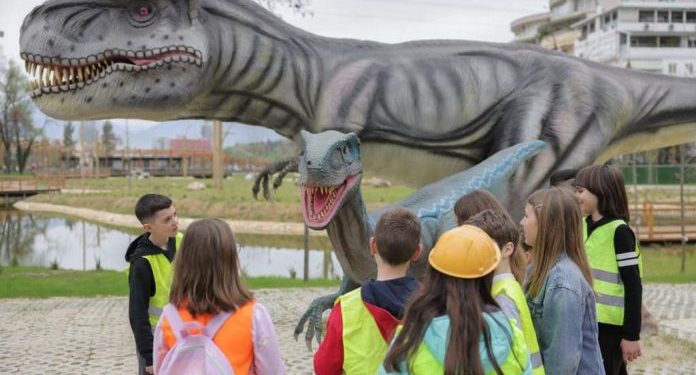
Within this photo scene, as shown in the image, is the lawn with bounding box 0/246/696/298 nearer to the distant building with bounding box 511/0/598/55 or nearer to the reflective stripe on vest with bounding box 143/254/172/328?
the reflective stripe on vest with bounding box 143/254/172/328

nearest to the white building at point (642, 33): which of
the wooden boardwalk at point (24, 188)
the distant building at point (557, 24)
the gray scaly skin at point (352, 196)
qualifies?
the distant building at point (557, 24)

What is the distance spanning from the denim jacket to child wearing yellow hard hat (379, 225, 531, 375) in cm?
55

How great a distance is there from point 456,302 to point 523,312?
22.6 inches

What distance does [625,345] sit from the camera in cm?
302

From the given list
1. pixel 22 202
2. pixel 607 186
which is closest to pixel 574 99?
pixel 607 186

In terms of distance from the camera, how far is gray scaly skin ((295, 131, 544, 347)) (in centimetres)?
276

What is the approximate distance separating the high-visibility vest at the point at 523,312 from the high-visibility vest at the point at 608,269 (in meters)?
0.81

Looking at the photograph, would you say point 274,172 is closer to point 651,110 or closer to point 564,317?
point 564,317

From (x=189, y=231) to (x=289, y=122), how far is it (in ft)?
7.09

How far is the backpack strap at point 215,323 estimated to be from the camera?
6.98ft

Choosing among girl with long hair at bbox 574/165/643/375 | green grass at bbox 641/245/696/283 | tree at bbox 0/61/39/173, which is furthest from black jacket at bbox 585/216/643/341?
tree at bbox 0/61/39/173

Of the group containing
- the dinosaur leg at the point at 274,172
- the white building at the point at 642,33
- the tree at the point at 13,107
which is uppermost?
the white building at the point at 642,33

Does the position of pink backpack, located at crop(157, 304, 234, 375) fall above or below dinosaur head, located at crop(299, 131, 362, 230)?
below

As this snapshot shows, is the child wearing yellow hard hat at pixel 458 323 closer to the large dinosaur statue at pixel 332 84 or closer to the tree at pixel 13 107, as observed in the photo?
the large dinosaur statue at pixel 332 84
